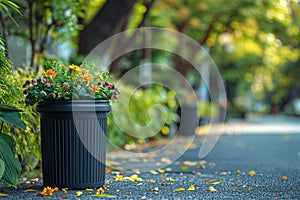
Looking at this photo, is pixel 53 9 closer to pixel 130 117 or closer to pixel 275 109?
pixel 130 117

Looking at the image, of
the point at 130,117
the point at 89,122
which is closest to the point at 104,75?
the point at 89,122

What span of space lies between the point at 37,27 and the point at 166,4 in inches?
442

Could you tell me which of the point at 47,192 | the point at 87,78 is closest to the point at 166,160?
the point at 87,78

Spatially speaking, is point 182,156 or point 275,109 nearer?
point 182,156

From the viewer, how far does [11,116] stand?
17.5 ft

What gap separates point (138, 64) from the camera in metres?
17.3

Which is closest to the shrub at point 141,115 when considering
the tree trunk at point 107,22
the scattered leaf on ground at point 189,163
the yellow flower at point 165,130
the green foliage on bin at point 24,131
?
the yellow flower at point 165,130

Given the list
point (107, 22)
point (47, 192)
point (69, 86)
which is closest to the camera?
point (47, 192)

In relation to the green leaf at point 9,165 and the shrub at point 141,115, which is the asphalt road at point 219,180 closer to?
the green leaf at point 9,165

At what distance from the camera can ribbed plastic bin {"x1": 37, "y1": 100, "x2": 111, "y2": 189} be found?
17.8 feet

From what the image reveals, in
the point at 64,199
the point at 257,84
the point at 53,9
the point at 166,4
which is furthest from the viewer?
the point at 257,84

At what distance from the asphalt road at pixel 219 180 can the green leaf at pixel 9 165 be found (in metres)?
0.18

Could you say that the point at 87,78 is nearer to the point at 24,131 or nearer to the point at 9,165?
the point at 9,165

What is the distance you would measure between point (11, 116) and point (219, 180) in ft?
8.13
